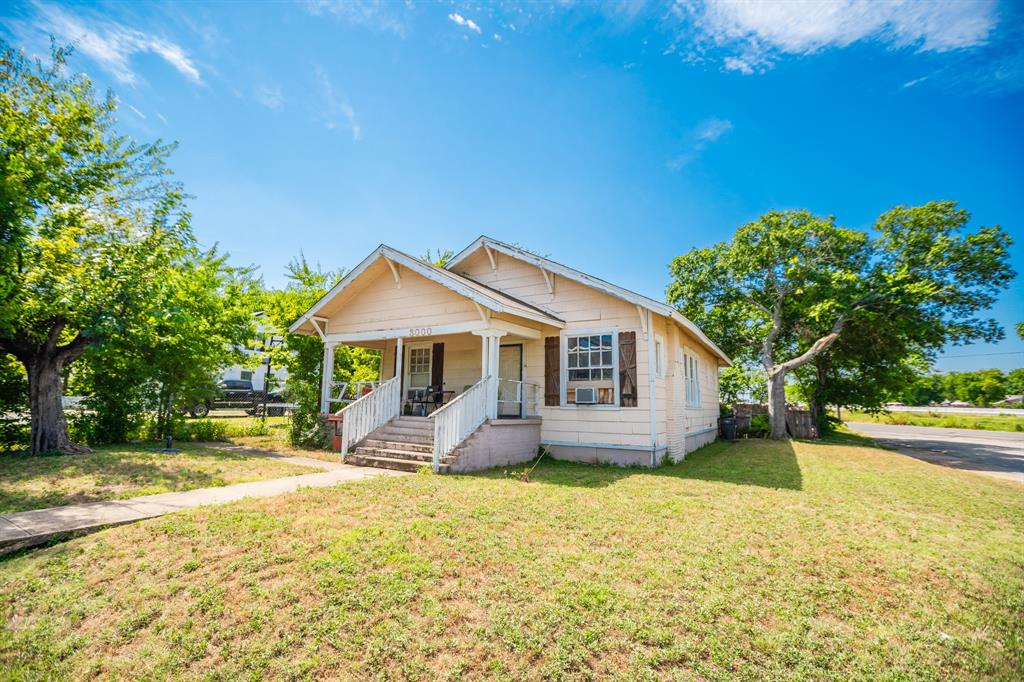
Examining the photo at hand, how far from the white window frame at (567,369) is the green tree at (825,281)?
1143 centimetres

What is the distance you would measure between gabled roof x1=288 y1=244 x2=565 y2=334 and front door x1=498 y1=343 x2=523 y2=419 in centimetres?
146

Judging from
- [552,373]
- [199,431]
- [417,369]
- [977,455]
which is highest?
[417,369]

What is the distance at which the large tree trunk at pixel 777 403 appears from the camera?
64.1 ft

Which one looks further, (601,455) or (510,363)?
(510,363)

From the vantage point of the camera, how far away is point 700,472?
946 centimetres

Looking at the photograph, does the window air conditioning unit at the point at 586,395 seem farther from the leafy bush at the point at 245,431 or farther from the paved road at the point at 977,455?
the leafy bush at the point at 245,431

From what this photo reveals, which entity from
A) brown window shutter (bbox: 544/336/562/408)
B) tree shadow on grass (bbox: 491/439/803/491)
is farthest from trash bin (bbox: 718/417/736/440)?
brown window shutter (bbox: 544/336/562/408)

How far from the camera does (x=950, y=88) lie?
475 inches

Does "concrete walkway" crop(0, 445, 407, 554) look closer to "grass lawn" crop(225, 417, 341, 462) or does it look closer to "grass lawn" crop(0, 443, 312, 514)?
"grass lawn" crop(0, 443, 312, 514)

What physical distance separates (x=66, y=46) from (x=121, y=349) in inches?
317

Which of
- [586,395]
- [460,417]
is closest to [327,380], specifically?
[460,417]

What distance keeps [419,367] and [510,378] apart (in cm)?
360

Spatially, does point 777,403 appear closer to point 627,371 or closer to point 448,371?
point 627,371

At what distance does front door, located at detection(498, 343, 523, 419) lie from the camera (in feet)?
38.8
